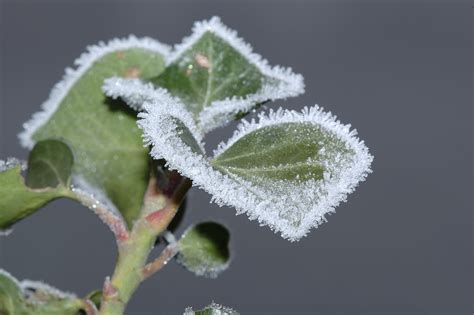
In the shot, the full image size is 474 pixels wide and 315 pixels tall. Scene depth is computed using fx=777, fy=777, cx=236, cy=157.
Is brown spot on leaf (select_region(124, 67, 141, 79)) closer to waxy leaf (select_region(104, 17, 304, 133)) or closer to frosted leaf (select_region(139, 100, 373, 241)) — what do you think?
waxy leaf (select_region(104, 17, 304, 133))

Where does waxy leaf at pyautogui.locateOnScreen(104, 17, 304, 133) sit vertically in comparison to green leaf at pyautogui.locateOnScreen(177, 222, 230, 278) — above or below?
above

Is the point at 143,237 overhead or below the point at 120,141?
below

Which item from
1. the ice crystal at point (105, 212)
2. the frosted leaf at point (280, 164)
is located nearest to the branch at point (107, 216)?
the ice crystal at point (105, 212)

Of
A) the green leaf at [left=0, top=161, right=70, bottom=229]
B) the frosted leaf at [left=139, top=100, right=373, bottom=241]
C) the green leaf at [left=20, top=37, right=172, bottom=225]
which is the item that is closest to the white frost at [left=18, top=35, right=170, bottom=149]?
the green leaf at [left=20, top=37, right=172, bottom=225]

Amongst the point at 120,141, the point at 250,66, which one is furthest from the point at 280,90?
the point at 120,141

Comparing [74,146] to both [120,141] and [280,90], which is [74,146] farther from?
[280,90]

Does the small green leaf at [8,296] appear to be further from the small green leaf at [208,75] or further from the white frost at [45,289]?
the small green leaf at [208,75]
